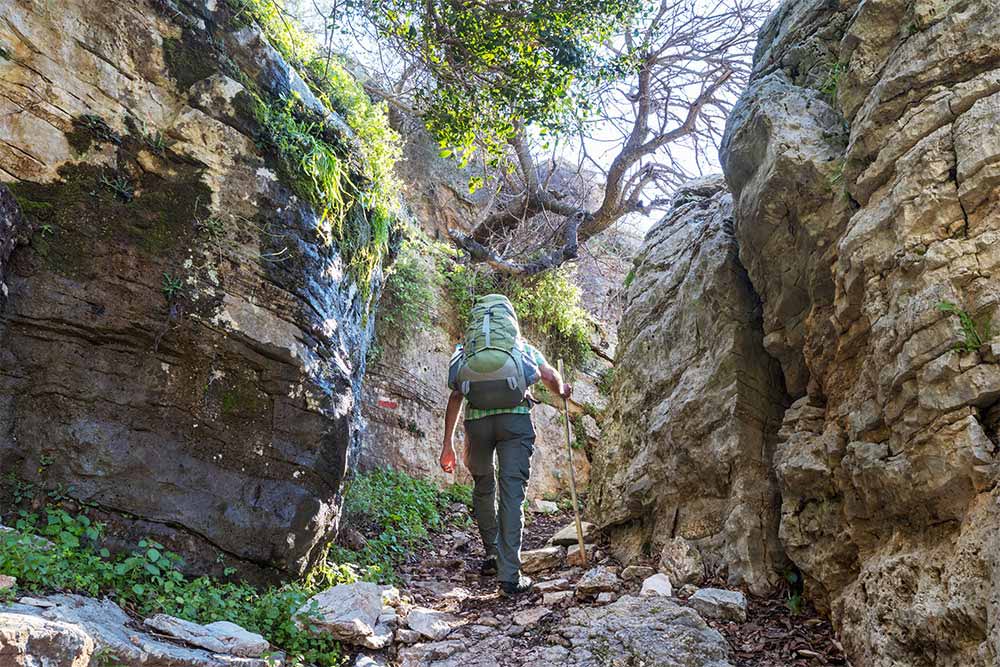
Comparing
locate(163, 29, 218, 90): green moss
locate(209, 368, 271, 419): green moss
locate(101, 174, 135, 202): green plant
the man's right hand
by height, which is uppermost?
locate(163, 29, 218, 90): green moss

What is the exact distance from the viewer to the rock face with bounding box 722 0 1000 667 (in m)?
3.05

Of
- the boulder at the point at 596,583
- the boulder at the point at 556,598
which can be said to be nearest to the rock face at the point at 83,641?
the boulder at the point at 556,598

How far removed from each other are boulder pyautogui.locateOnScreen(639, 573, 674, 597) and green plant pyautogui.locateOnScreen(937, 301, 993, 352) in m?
2.54

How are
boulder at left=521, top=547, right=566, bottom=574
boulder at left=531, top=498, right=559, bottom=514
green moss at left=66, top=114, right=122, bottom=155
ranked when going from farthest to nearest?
boulder at left=531, top=498, right=559, bottom=514
boulder at left=521, top=547, right=566, bottom=574
green moss at left=66, top=114, right=122, bottom=155

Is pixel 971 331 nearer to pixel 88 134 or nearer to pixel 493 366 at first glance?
pixel 493 366

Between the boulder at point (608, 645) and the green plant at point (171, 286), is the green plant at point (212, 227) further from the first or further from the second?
the boulder at point (608, 645)

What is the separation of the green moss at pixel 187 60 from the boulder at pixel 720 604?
500 cm

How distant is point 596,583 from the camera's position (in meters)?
5.11

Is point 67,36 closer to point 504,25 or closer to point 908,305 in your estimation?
point 504,25

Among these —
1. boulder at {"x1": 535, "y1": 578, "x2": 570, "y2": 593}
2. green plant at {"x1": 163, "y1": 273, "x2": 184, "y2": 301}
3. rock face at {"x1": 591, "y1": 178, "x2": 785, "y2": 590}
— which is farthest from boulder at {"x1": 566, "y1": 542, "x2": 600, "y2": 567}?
green plant at {"x1": 163, "y1": 273, "x2": 184, "y2": 301}

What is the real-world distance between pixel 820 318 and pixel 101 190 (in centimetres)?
476

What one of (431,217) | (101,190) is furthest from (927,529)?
(431,217)

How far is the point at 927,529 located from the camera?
10.8 ft

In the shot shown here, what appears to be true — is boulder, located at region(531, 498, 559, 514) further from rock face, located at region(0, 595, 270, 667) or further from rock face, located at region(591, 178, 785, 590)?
rock face, located at region(0, 595, 270, 667)
